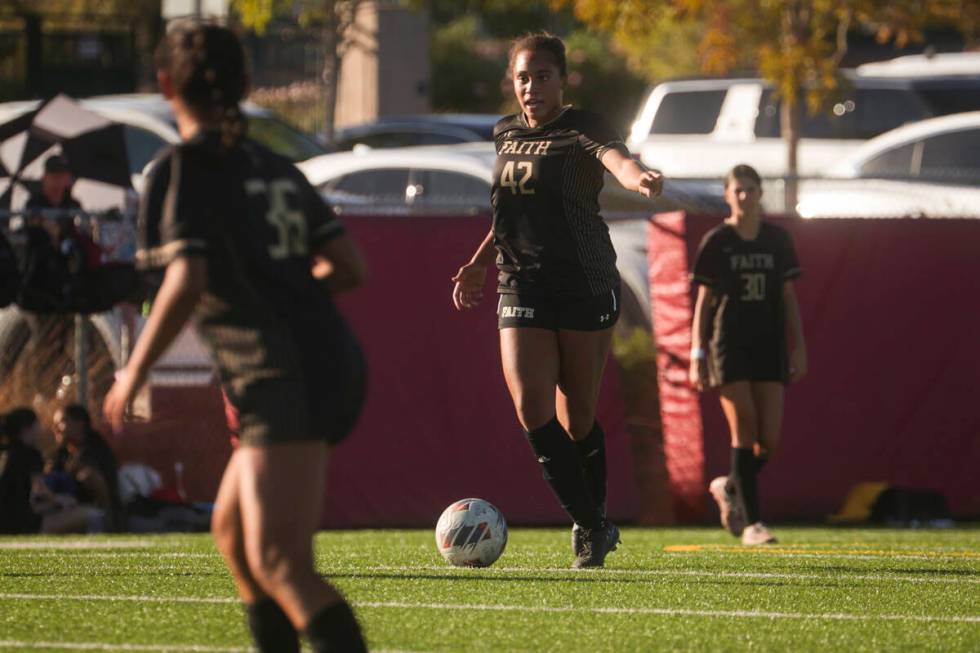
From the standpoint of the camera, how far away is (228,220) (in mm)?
4723

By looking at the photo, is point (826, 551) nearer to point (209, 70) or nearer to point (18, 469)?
point (18, 469)

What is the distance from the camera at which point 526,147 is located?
7730mm

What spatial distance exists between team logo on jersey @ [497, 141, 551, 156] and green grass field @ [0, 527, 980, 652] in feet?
5.80

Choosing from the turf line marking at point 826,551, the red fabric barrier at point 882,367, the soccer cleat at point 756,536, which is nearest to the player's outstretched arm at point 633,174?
the turf line marking at point 826,551

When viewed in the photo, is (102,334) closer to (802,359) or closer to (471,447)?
(471,447)

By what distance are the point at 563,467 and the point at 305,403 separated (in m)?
3.22

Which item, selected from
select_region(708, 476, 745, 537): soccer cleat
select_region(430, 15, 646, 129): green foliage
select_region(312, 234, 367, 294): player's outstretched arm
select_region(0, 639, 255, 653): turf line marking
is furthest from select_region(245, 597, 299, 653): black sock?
select_region(430, 15, 646, 129): green foliage

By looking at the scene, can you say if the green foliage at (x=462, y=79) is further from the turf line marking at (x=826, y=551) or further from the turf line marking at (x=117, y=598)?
the turf line marking at (x=117, y=598)

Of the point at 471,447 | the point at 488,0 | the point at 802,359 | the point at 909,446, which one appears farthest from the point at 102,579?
the point at 488,0

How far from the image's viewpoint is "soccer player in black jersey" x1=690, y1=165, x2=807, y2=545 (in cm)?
1025

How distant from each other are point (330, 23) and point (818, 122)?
8.53 metres

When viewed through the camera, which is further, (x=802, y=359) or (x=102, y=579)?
(x=802, y=359)

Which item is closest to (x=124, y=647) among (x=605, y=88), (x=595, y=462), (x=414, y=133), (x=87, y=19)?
(x=595, y=462)

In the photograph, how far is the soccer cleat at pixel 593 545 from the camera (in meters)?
8.05
